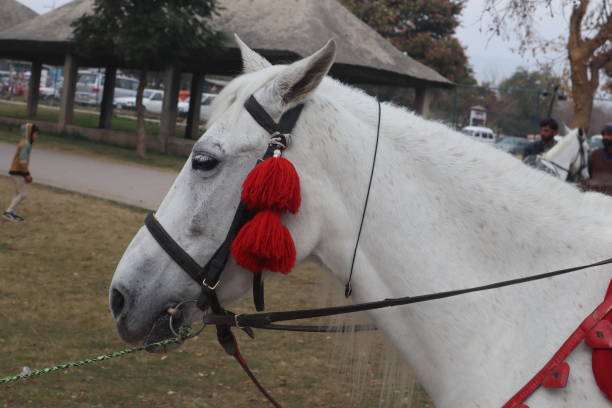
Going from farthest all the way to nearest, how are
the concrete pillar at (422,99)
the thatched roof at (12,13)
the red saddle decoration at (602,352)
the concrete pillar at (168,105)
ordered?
the thatched roof at (12,13) < the concrete pillar at (422,99) < the concrete pillar at (168,105) < the red saddle decoration at (602,352)

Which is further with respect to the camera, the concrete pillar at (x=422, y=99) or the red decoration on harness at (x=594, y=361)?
the concrete pillar at (x=422, y=99)

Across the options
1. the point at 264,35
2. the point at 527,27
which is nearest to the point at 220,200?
the point at 527,27

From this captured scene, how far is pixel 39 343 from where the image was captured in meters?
5.55

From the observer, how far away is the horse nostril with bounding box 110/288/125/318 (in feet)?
7.23

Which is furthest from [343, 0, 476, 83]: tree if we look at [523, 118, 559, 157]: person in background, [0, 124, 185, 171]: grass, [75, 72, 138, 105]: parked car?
[523, 118, 559, 157]: person in background

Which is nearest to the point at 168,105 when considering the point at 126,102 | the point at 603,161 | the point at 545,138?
the point at 545,138

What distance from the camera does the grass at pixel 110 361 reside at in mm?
4770

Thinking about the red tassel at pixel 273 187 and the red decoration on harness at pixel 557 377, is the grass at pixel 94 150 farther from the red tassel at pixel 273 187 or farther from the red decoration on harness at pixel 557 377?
the red decoration on harness at pixel 557 377

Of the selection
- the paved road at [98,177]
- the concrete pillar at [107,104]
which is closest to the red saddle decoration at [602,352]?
the paved road at [98,177]

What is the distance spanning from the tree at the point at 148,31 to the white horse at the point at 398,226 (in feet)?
59.6

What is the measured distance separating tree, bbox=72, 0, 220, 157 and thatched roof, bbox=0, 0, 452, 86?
97cm

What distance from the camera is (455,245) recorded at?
2.12 m

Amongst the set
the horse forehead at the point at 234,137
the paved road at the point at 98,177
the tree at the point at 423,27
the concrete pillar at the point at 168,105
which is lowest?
the paved road at the point at 98,177

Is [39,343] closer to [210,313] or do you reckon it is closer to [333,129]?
[210,313]
